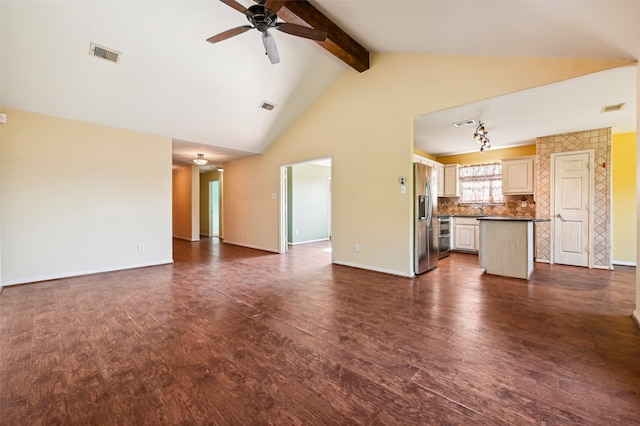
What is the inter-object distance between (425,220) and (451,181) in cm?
320

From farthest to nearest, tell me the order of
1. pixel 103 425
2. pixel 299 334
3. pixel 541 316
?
1. pixel 541 316
2. pixel 299 334
3. pixel 103 425

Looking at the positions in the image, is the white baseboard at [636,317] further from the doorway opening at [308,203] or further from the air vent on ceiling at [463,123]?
the doorway opening at [308,203]

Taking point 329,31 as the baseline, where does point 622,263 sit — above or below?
below

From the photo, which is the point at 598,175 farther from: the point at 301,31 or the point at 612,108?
the point at 301,31

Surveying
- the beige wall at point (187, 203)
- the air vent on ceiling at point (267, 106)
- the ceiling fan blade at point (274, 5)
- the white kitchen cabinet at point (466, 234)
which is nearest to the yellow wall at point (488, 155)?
the white kitchen cabinet at point (466, 234)

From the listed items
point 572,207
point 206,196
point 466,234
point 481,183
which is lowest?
point 466,234

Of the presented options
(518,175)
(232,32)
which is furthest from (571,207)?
(232,32)

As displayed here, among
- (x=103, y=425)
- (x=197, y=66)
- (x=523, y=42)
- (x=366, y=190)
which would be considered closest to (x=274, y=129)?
(x=197, y=66)

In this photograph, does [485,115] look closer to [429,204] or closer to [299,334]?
[429,204]

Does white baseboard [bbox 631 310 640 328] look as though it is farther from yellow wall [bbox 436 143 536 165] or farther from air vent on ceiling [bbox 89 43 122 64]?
air vent on ceiling [bbox 89 43 122 64]

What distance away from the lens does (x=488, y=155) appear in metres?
6.61

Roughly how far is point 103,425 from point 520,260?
5.06 m

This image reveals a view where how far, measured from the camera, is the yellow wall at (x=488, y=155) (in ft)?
20.1

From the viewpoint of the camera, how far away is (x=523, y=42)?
9.08 feet
